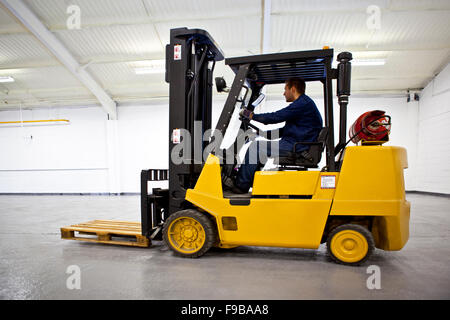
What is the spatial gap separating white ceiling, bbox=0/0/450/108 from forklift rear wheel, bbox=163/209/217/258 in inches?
276

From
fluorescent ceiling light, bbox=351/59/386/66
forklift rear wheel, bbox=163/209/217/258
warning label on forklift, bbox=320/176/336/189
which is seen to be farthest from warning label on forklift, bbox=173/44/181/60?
fluorescent ceiling light, bbox=351/59/386/66

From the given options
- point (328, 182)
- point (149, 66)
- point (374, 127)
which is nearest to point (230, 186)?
point (328, 182)

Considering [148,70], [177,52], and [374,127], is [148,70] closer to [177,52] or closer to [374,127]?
[177,52]

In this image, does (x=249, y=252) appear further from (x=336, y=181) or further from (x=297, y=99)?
(x=297, y=99)

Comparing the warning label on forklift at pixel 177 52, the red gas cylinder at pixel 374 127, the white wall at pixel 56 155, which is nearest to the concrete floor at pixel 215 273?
the red gas cylinder at pixel 374 127

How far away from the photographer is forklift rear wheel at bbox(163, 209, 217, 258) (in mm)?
2977

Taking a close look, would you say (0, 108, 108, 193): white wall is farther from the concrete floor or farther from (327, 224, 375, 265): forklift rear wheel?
(327, 224, 375, 265): forklift rear wheel

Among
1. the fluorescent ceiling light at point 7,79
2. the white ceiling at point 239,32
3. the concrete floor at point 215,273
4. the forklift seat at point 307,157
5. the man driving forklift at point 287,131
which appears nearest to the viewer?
the concrete floor at point 215,273

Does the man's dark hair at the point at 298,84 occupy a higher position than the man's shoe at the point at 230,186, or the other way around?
the man's dark hair at the point at 298,84

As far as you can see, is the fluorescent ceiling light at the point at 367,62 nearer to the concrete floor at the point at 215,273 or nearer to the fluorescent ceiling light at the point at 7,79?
the concrete floor at the point at 215,273

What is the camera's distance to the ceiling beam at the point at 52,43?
7465 millimetres

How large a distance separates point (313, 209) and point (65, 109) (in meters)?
13.5

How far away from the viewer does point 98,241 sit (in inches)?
142
